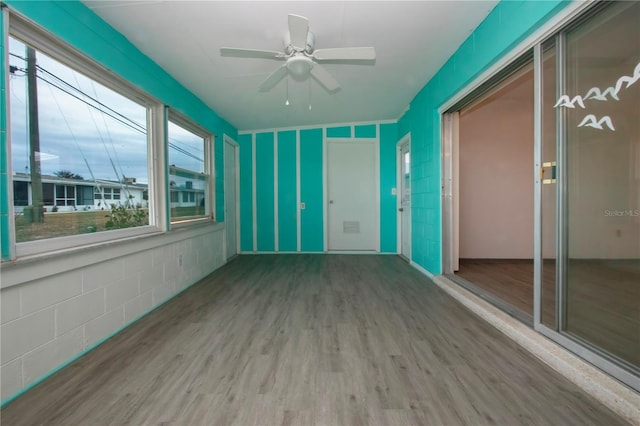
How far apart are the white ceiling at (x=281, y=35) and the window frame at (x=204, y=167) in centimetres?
46

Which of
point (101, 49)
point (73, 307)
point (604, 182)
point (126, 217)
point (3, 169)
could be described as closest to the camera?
point (3, 169)

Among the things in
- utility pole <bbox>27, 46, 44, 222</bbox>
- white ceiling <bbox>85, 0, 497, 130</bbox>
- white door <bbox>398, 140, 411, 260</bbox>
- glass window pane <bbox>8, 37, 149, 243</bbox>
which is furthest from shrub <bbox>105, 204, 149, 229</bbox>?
white door <bbox>398, 140, 411, 260</bbox>

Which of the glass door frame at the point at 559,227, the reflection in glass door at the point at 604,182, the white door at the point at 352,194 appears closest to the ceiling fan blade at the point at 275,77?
the glass door frame at the point at 559,227

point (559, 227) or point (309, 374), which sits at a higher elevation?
point (559, 227)

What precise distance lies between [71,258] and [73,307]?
0.34 metres

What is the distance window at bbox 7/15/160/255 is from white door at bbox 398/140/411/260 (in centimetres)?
403

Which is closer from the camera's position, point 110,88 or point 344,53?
point 344,53

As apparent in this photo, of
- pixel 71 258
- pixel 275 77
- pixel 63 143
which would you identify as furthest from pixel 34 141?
pixel 275 77

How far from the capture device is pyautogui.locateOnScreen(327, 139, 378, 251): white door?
5.33 metres

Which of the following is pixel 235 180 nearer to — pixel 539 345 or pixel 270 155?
pixel 270 155

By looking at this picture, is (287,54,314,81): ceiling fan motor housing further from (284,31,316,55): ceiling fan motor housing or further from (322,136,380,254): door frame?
(322,136,380,254): door frame

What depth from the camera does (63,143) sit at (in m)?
1.88

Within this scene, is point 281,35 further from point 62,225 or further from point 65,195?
point 62,225

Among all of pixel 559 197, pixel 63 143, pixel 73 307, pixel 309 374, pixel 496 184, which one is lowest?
pixel 309 374
